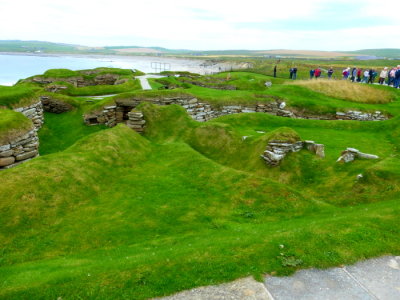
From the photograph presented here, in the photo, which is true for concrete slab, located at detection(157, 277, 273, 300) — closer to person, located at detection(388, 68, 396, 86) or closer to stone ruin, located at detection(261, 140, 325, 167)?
stone ruin, located at detection(261, 140, 325, 167)

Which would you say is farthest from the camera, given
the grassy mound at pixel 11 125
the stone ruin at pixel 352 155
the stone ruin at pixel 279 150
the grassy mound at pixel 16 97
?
the grassy mound at pixel 16 97

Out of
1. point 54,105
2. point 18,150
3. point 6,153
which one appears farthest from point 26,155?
point 54,105

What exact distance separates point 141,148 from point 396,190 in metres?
17.3

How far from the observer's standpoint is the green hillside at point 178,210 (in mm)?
9000

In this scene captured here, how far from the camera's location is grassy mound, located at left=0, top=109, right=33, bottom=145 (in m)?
19.3

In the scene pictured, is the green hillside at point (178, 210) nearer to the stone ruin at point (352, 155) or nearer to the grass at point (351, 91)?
the stone ruin at point (352, 155)

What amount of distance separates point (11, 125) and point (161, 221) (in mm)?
14387

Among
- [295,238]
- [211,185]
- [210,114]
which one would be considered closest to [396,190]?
[295,238]

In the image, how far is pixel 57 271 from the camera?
947 centimetres

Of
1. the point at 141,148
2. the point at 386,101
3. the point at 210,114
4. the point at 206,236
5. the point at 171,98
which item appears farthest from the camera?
the point at 386,101

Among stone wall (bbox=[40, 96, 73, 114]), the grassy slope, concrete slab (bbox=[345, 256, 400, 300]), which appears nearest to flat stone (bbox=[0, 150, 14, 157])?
A: the grassy slope

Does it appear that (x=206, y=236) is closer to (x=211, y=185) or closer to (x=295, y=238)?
(x=295, y=238)

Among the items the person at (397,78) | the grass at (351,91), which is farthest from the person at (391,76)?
the grass at (351,91)

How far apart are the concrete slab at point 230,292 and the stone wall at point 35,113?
25.2 meters
